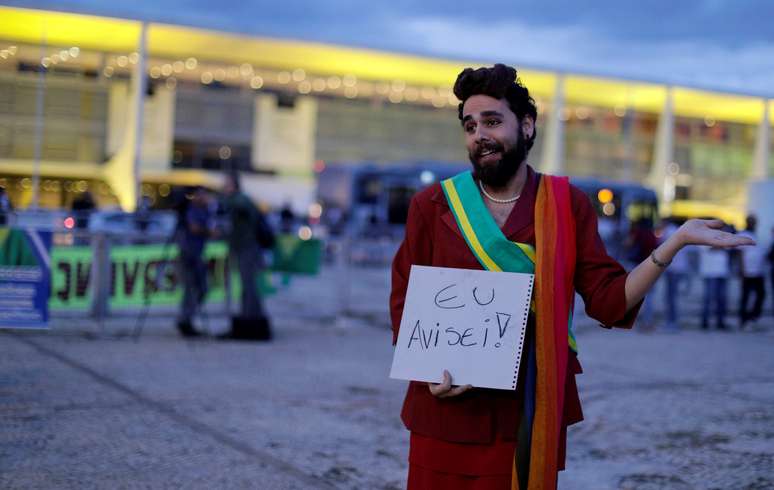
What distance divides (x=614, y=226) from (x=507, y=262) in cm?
3532

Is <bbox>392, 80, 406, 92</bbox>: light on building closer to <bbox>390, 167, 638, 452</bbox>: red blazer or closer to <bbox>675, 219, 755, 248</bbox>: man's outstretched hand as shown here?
<bbox>390, 167, 638, 452</bbox>: red blazer

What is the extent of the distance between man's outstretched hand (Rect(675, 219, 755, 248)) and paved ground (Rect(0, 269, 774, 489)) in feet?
9.97

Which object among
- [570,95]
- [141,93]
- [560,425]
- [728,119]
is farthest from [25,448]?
[728,119]

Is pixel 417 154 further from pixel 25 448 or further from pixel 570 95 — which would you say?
pixel 25 448

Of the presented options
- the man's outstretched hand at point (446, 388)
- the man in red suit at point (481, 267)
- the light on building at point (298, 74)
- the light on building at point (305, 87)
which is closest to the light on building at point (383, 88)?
the light on building at point (305, 87)

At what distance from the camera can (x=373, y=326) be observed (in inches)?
549

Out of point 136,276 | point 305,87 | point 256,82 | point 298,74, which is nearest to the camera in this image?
point 136,276

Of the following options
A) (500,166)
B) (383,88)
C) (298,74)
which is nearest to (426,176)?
(298,74)

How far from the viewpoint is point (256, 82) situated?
155ft

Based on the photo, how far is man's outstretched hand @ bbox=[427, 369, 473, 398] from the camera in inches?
111

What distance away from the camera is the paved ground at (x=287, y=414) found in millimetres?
5590

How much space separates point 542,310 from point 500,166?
0.45 m

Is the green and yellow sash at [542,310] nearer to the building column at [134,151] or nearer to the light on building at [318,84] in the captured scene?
the building column at [134,151]

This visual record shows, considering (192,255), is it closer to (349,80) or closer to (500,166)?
(500,166)
